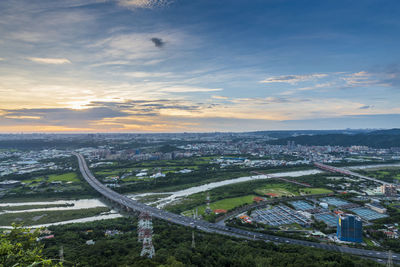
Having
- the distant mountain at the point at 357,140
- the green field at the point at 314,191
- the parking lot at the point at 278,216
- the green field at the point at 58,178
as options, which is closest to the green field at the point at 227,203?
the parking lot at the point at 278,216

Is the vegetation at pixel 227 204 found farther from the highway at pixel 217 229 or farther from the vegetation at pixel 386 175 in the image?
the vegetation at pixel 386 175

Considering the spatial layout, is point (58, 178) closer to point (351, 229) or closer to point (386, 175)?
point (351, 229)

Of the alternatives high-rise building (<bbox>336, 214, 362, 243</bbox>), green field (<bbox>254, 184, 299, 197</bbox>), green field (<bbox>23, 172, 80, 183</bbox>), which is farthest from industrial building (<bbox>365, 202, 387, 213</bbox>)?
green field (<bbox>23, 172, 80, 183</bbox>)

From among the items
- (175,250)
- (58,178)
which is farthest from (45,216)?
(58,178)

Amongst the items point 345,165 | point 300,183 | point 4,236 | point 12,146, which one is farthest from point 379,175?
point 12,146

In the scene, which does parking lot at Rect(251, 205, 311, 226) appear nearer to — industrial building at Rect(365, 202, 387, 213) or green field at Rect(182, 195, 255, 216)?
green field at Rect(182, 195, 255, 216)

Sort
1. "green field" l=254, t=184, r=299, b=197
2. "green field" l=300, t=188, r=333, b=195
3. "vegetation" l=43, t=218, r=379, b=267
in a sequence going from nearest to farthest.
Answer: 1. "vegetation" l=43, t=218, r=379, b=267
2. "green field" l=254, t=184, r=299, b=197
3. "green field" l=300, t=188, r=333, b=195
